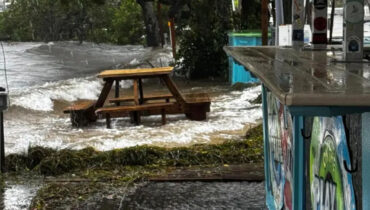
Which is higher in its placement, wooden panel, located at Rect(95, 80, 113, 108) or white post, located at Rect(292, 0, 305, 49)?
white post, located at Rect(292, 0, 305, 49)

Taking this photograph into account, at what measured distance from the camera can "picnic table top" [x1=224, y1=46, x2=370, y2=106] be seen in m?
2.04

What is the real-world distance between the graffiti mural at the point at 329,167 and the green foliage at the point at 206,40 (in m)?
16.0

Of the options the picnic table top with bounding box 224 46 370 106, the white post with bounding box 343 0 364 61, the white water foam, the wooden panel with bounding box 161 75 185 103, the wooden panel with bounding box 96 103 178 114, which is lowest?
the white water foam

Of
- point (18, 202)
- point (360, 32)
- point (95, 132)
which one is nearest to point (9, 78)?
point (95, 132)

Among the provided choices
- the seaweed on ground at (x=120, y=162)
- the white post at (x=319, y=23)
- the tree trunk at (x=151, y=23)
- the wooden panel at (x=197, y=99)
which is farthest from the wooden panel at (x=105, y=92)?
the tree trunk at (x=151, y=23)

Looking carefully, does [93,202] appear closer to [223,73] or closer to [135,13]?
[223,73]

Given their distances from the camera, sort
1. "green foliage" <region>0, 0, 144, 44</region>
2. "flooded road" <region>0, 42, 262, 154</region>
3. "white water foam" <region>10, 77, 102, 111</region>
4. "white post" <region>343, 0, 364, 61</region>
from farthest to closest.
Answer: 1. "green foliage" <region>0, 0, 144, 44</region>
2. "white water foam" <region>10, 77, 102, 111</region>
3. "flooded road" <region>0, 42, 262, 154</region>
4. "white post" <region>343, 0, 364, 61</region>

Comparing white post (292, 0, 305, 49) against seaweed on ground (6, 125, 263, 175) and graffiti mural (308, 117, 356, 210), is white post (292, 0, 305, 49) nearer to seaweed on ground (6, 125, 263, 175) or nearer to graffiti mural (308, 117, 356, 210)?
graffiti mural (308, 117, 356, 210)

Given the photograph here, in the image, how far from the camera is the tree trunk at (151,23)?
1187 inches

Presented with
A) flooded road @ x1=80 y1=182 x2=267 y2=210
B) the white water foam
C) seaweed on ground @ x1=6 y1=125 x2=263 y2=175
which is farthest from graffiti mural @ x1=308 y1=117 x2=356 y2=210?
the white water foam

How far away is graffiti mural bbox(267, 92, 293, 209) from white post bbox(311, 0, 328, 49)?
1.95ft

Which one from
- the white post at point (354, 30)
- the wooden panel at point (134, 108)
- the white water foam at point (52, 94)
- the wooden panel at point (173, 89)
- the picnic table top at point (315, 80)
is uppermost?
the white post at point (354, 30)

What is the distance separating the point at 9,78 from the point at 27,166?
14.3 m

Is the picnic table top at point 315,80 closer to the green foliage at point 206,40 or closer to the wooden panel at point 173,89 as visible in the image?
the wooden panel at point 173,89
